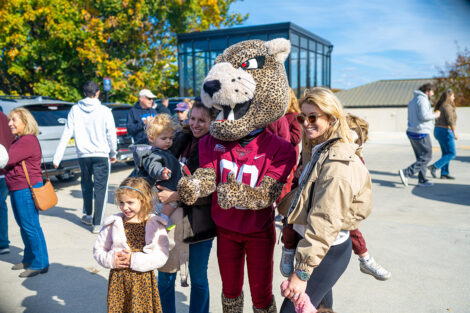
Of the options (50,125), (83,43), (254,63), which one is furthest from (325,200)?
(83,43)

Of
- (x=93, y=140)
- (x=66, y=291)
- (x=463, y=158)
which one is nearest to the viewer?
(x=66, y=291)

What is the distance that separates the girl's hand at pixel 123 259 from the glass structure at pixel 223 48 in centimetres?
1458

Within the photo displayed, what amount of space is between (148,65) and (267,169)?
49.8 feet

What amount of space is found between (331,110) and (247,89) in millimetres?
499

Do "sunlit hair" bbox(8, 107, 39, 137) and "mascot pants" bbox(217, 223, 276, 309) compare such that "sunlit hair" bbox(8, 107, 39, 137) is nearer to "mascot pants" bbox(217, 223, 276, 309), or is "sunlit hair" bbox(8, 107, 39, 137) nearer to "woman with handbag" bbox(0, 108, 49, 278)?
"woman with handbag" bbox(0, 108, 49, 278)

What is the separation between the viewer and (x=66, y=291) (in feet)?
10.9

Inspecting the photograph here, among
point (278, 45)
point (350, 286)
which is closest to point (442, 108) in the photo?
point (350, 286)

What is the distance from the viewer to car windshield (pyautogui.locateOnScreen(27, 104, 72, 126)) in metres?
7.20

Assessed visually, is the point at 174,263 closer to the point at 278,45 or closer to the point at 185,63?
the point at 278,45

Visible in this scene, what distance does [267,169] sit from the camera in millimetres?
2166

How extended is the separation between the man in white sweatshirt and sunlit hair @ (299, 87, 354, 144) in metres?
3.63

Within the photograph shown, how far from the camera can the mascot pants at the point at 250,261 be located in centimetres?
224

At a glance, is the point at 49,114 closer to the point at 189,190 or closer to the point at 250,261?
the point at 189,190

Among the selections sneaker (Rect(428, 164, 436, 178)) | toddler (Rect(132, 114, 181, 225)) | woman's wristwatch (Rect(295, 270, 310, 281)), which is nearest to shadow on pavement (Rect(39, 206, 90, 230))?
toddler (Rect(132, 114, 181, 225))
